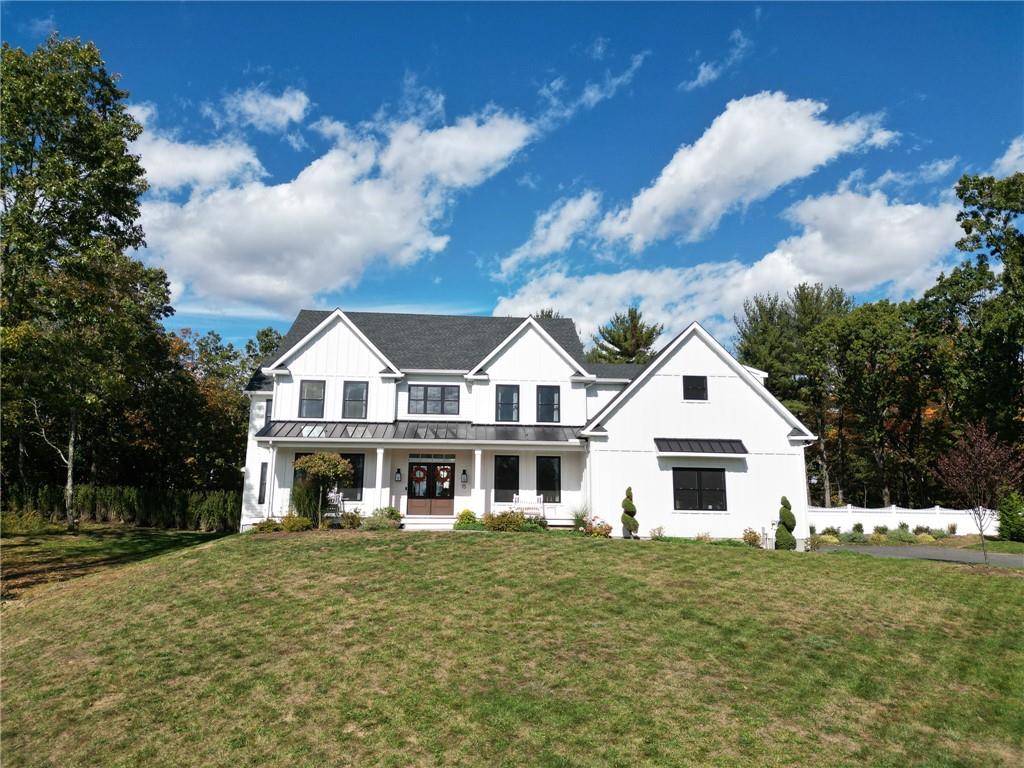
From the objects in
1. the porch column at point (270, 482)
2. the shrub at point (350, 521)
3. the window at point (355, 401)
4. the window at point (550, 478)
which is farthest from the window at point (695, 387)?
the porch column at point (270, 482)

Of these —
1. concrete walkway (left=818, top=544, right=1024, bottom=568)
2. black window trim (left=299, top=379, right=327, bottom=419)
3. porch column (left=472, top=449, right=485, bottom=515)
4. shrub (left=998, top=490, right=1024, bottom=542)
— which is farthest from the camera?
shrub (left=998, top=490, right=1024, bottom=542)

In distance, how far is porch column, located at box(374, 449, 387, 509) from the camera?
81.1ft

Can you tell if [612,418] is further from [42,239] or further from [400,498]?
[42,239]

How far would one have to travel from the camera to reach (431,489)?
1056 inches

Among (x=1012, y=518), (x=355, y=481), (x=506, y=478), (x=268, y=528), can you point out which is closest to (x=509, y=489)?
(x=506, y=478)

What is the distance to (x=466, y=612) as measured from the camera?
12602 millimetres

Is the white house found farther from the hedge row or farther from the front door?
the hedge row

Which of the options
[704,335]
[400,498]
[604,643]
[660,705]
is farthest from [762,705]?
[400,498]

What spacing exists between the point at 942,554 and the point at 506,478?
17.7m

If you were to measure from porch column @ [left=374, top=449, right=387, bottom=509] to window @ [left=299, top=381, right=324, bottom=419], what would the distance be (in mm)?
3648

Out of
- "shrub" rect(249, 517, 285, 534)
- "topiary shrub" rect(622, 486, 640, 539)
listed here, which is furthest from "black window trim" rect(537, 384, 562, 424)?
"shrub" rect(249, 517, 285, 534)

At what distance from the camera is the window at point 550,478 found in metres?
26.5

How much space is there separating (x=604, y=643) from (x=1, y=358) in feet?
58.7

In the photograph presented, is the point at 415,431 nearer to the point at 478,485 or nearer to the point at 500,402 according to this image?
the point at 478,485
